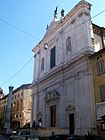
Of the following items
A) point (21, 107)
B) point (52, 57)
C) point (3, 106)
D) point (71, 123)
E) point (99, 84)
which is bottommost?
point (71, 123)

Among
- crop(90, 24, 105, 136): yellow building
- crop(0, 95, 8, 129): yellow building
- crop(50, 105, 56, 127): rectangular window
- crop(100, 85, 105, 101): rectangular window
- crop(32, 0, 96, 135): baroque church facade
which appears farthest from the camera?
crop(0, 95, 8, 129): yellow building

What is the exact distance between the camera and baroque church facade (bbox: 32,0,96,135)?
1938 cm

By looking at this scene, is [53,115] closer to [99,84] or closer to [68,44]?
[99,84]

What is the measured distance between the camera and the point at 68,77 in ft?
74.1

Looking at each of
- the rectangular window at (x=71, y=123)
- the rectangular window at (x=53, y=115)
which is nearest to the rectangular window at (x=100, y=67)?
the rectangular window at (x=71, y=123)

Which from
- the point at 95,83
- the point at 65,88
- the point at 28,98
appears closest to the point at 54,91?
the point at 65,88

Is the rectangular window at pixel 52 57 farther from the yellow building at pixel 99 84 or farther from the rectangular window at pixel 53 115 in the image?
the yellow building at pixel 99 84

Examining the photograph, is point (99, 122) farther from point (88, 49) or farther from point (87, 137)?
point (88, 49)

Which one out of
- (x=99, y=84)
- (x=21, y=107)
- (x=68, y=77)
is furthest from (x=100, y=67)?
(x=21, y=107)

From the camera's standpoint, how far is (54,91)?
80.0 ft

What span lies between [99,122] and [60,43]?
12.7m

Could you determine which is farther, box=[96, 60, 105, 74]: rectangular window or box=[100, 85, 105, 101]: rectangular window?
box=[96, 60, 105, 74]: rectangular window

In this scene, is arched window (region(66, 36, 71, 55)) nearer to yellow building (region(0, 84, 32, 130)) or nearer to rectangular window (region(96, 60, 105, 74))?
rectangular window (region(96, 60, 105, 74))

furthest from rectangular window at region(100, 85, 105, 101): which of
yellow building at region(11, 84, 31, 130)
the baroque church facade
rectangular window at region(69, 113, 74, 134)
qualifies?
yellow building at region(11, 84, 31, 130)
